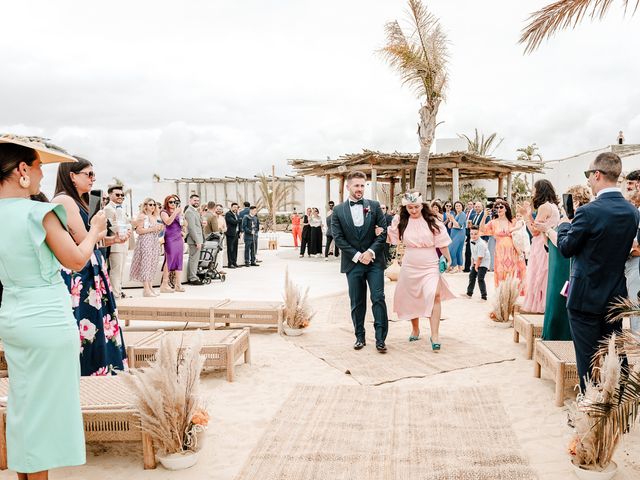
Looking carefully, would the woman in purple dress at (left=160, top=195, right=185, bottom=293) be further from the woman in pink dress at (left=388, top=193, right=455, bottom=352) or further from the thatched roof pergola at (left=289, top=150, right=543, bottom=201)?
the thatched roof pergola at (left=289, top=150, right=543, bottom=201)

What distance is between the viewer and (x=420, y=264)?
6277mm

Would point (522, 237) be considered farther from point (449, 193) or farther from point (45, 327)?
point (449, 193)

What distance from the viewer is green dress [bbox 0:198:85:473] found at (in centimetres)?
236

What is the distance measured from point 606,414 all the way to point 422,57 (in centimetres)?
1294

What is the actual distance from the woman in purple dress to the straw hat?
7911mm

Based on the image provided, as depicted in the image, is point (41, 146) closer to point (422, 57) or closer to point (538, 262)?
point (538, 262)

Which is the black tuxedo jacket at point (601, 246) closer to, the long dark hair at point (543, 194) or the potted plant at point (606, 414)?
the potted plant at point (606, 414)

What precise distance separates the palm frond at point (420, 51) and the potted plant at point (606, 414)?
40.0ft

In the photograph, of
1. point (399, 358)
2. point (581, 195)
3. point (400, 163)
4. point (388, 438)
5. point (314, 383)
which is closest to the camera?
point (388, 438)

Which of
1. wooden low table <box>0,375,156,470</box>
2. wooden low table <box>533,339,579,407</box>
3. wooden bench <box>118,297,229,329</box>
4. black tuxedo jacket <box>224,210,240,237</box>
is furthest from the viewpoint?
black tuxedo jacket <box>224,210,240,237</box>

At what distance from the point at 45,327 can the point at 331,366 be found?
11.8 feet

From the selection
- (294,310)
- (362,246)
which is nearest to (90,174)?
(362,246)

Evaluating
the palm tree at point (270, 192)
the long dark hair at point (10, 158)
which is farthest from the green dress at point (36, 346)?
the palm tree at point (270, 192)

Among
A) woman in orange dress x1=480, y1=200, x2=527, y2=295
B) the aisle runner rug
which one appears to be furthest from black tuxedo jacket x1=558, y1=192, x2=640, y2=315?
woman in orange dress x1=480, y1=200, x2=527, y2=295
